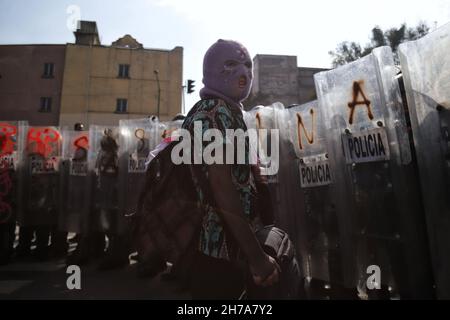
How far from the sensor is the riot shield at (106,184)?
5086 millimetres

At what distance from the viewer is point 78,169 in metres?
5.58

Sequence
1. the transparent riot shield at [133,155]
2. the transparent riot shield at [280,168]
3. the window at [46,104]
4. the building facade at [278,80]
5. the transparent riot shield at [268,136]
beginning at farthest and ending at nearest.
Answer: the building facade at [278,80] → the window at [46,104] → the transparent riot shield at [133,155] → the transparent riot shield at [268,136] → the transparent riot shield at [280,168]

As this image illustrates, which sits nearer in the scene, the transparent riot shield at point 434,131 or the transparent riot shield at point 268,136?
the transparent riot shield at point 434,131

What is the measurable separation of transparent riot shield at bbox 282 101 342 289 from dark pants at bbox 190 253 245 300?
179 cm

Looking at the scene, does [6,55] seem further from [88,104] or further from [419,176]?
[419,176]

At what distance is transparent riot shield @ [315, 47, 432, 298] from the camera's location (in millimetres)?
2184

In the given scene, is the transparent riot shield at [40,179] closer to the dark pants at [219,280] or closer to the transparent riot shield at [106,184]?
the transparent riot shield at [106,184]

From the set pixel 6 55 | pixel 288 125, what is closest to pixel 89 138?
pixel 288 125

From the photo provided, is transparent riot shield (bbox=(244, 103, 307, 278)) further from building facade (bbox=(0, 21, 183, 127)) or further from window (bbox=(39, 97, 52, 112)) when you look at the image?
window (bbox=(39, 97, 52, 112))

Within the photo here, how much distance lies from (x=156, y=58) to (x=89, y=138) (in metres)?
24.3

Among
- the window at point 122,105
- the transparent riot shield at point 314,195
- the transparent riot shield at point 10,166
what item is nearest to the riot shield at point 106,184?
the transparent riot shield at point 10,166

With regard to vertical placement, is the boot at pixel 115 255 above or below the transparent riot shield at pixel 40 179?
below

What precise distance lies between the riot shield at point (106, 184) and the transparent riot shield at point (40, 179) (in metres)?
0.87

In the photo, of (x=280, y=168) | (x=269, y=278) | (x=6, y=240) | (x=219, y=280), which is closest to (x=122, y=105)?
(x=6, y=240)
